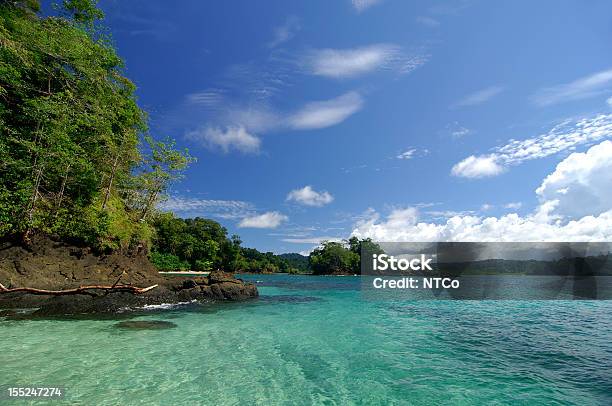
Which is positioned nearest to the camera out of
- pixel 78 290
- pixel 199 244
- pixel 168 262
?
pixel 78 290

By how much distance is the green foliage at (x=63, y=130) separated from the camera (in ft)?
54.0

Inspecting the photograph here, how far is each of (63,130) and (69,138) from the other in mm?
533

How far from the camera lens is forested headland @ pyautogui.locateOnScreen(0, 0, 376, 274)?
54.2 ft

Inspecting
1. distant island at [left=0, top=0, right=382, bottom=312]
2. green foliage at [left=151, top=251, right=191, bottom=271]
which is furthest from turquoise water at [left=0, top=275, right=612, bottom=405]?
green foliage at [left=151, top=251, right=191, bottom=271]

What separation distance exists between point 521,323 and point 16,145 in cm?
2992

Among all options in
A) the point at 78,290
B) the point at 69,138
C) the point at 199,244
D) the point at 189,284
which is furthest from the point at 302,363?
the point at 199,244

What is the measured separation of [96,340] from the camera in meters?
9.54

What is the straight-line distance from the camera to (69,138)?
18.3 meters

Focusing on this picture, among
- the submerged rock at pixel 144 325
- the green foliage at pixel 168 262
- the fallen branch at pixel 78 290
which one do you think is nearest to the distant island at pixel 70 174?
the fallen branch at pixel 78 290

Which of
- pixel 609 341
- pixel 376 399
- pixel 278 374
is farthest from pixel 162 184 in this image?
pixel 609 341

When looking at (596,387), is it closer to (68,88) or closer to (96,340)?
(96,340)

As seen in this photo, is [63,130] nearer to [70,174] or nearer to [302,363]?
[70,174]

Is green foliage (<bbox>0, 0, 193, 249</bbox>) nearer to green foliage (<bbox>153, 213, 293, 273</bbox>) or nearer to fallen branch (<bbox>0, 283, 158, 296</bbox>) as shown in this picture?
fallen branch (<bbox>0, 283, 158, 296</bbox>)

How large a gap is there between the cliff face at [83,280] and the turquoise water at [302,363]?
250cm
